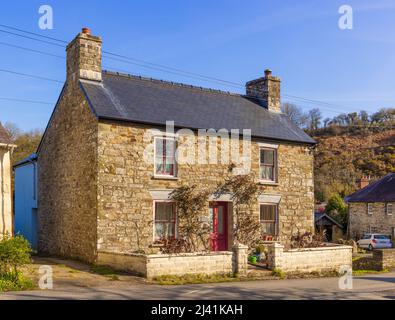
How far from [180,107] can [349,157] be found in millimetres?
58505

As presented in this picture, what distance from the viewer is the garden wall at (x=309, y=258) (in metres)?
17.4

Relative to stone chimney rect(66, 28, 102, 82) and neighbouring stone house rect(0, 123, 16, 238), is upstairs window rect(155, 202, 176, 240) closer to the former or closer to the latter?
neighbouring stone house rect(0, 123, 16, 238)

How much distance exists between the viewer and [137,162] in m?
18.2

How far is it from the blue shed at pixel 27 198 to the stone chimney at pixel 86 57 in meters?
6.26

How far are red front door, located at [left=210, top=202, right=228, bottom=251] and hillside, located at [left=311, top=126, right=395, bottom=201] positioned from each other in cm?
3947

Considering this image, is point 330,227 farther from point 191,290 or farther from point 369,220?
point 191,290

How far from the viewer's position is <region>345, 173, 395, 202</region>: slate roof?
41125 millimetres

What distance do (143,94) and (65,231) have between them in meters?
6.49

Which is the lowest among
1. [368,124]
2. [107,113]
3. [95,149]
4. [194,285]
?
[194,285]

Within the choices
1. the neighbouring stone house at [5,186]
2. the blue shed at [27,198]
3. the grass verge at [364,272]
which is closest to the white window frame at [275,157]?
the grass verge at [364,272]

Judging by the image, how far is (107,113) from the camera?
17734 mm
